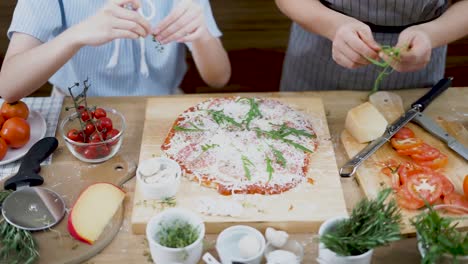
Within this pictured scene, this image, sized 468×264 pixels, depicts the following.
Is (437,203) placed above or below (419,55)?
below

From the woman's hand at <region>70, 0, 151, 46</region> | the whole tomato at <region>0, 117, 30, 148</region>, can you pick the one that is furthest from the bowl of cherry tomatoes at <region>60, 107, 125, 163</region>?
the woman's hand at <region>70, 0, 151, 46</region>

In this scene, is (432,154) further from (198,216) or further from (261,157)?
(198,216)

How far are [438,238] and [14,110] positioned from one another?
1.22 meters

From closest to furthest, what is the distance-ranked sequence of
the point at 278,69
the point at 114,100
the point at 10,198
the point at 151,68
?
the point at 10,198 → the point at 114,100 → the point at 151,68 → the point at 278,69

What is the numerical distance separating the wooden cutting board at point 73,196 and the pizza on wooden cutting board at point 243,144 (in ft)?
0.51

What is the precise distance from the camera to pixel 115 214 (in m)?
1.37

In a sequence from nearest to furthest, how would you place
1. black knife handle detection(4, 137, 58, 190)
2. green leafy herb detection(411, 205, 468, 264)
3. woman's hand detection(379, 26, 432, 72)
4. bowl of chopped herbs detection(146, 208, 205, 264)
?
green leafy herb detection(411, 205, 468, 264) → bowl of chopped herbs detection(146, 208, 205, 264) → black knife handle detection(4, 137, 58, 190) → woman's hand detection(379, 26, 432, 72)

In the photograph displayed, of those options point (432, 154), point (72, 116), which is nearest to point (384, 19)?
point (432, 154)

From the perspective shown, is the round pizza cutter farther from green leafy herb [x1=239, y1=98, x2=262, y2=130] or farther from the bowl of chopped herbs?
green leafy herb [x1=239, y1=98, x2=262, y2=130]

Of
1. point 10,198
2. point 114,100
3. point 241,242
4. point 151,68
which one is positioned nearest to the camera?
point 241,242

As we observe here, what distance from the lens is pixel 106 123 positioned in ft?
5.10

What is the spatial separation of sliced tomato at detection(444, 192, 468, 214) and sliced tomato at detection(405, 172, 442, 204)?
3 centimetres

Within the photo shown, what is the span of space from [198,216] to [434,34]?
918 millimetres

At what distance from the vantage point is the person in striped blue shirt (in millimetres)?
1526
